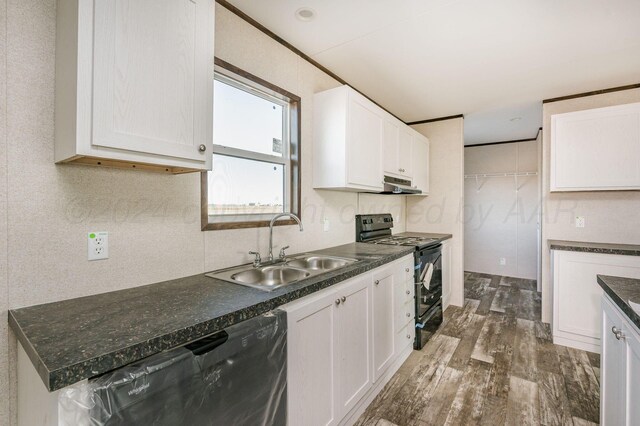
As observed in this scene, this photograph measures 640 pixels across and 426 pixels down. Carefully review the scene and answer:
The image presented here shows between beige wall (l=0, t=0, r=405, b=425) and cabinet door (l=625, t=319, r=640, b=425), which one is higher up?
beige wall (l=0, t=0, r=405, b=425)

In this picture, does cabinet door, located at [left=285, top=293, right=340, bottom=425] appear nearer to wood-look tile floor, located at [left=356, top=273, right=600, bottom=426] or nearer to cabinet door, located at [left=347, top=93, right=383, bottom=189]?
wood-look tile floor, located at [left=356, top=273, right=600, bottom=426]

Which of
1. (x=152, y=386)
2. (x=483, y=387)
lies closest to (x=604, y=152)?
(x=483, y=387)

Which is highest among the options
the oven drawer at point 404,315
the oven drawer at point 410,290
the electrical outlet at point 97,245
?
the electrical outlet at point 97,245

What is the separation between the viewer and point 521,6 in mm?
1774

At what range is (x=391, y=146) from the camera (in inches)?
119

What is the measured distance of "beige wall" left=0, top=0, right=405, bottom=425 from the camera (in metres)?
1.08

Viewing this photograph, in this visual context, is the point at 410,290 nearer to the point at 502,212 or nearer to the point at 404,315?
the point at 404,315

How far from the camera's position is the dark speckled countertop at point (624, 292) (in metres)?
1.01

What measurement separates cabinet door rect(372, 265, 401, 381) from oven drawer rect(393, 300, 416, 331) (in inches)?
4.3

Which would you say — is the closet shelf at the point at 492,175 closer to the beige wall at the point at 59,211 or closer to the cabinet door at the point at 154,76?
the beige wall at the point at 59,211

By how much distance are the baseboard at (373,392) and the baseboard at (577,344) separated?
1.46 meters

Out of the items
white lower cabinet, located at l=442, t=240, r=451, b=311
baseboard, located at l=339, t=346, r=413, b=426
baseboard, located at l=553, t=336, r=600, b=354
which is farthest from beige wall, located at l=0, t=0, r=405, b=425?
baseboard, located at l=553, t=336, r=600, b=354

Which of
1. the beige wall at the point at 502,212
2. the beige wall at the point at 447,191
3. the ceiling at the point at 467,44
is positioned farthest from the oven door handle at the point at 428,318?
the beige wall at the point at 502,212

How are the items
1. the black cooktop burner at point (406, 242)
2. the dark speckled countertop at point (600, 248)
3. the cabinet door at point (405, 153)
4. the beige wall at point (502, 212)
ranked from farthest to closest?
the beige wall at point (502, 212) < the cabinet door at point (405, 153) < the black cooktop burner at point (406, 242) < the dark speckled countertop at point (600, 248)
